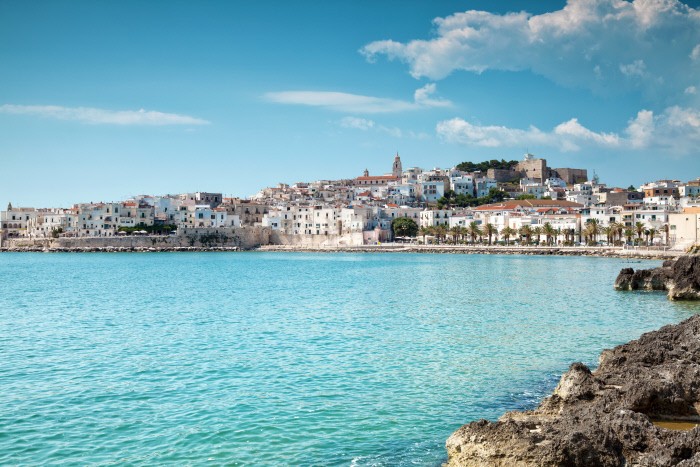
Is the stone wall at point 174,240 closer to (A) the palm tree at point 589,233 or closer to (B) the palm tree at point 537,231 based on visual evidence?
(B) the palm tree at point 537,231

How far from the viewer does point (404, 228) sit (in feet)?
326

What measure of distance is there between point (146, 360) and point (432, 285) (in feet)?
74.5

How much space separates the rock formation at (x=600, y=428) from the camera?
6875mm

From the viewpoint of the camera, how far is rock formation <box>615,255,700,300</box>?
27.3m

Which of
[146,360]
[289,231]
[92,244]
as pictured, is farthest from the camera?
[289,231]

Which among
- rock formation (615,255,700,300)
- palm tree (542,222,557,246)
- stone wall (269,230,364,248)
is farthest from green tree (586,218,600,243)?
rock formation (615,255,700,300)

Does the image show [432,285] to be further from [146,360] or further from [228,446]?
[228,446]

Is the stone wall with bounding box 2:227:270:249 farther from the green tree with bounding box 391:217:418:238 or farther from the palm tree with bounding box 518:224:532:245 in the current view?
the palm tree with bounding box 518:224:532:245

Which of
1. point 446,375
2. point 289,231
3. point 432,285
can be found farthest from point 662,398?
point 289,231

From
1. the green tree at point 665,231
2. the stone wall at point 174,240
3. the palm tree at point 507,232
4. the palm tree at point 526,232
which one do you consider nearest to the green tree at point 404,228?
the palm tree at point 507,232

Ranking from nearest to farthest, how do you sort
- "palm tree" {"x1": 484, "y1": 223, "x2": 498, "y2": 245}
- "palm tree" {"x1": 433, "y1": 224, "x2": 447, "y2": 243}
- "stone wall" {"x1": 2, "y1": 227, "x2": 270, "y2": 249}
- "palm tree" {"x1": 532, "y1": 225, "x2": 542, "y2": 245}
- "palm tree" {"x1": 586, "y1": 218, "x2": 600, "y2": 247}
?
"palm tree" {"x1": 586, "y1": 218, "x2": 600, "y2": 247} < "palm tree" {"x1": 532, "y1": 225, "x2": 542, "y2": 245} < "palm tree" {"x1": 484, "y1": 223, "x2": 498, "y2": 245} < "palm tree" {"x1": 433, "y1": 224, "x2": 447, "y2": 243} < "stone wall" {"x1": 2, "y1": 227, "x2": 270, "y2": 249}

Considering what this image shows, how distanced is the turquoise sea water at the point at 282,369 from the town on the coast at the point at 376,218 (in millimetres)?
52642

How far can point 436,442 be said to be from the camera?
30.3 ft

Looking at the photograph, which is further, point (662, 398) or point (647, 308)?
point (647, 308)
